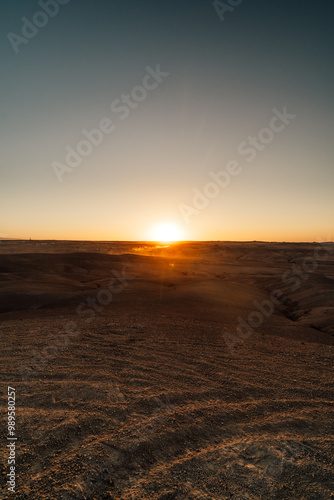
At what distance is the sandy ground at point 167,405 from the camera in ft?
8.48

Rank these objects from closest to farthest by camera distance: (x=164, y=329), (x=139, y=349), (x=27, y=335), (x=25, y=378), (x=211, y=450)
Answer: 1. (x=211, y=450)
2. (x=25, y=378)
3. (x=139, y=349)
4. (x=27, y=335)
5. (x=164, y=329)

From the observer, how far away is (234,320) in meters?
8.48

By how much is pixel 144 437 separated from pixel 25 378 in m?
2.21

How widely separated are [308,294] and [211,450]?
435 inches

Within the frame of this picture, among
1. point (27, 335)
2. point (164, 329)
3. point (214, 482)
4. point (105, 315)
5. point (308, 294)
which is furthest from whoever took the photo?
point (308, 294)

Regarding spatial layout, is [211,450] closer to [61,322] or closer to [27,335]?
[27,335]

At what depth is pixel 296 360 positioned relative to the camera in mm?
5695

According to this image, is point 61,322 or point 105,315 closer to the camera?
point 61,322

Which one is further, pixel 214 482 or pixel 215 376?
pixel 215 376

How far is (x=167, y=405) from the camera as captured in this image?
Answer: 3740mm

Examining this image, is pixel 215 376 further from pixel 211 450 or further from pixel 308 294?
pixel 308 294

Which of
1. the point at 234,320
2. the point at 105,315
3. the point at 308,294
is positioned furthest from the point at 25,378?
the point at 308,294

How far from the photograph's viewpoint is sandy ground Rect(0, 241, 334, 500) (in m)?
2.58

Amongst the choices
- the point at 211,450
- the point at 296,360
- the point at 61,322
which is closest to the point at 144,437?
the point at 211,450
